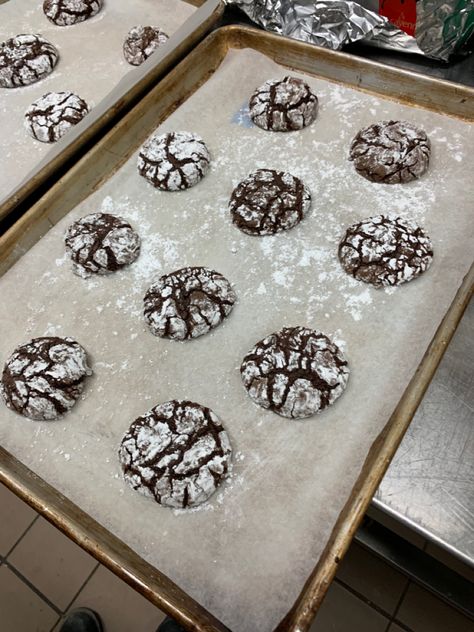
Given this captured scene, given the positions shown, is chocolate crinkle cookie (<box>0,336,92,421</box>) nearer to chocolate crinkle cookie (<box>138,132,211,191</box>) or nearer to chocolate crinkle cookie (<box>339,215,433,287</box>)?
chocolate crinkle cookie (<box>138,132,211,191</box>)

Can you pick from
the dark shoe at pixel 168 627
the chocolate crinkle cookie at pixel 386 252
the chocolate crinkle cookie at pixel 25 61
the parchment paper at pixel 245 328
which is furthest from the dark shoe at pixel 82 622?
the chocolate crinkle cookie at pixel 25 61

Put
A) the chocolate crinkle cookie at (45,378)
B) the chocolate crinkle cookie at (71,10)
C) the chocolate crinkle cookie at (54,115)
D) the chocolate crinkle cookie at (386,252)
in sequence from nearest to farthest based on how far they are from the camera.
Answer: the chocolate crinkle cookie at (45,378)
the chocolate crinkle cookie at (386,252)
the chocolate crinkle cookie at (54,115)
the chocolate crinkle cookie at (71,10)

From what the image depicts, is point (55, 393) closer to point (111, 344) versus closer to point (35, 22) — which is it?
point (111, 344)

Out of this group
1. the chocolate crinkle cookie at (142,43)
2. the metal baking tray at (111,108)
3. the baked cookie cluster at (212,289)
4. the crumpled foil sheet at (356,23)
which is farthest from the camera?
the chocolate crinkle cookie at (142,43)

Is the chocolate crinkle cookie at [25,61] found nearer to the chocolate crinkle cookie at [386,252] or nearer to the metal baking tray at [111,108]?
the metal baking tray at [111,108]

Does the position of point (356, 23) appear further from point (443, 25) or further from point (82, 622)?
point (82, 622)

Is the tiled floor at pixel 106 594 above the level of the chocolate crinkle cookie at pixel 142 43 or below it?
below
